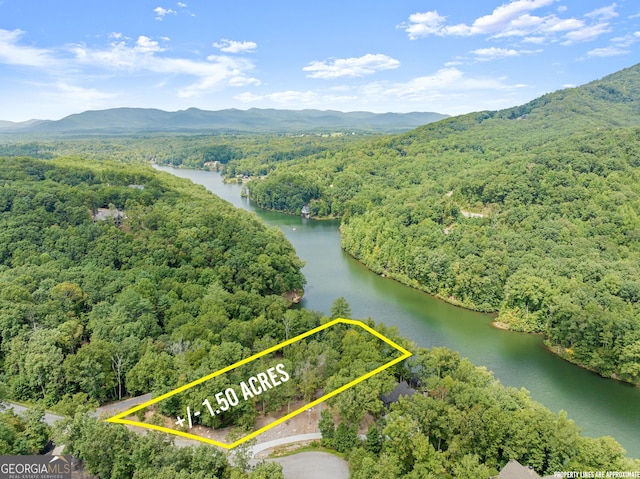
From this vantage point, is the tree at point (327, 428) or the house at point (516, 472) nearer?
the house at point (516, 472)

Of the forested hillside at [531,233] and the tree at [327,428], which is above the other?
the forested hillside at [531,233]

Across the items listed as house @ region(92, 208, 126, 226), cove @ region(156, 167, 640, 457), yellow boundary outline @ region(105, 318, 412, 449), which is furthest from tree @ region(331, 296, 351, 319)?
house @ region(92, 208, 126, 226)

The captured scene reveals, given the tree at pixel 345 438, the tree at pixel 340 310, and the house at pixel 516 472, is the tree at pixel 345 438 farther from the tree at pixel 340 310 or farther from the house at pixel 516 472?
the tree at pixel 340 310

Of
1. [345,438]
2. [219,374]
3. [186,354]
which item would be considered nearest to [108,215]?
[186,354]

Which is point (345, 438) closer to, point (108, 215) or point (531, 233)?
point (531, 233)

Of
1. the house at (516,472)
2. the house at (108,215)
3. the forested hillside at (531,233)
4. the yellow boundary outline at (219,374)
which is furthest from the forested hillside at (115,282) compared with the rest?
the house at (516,472)

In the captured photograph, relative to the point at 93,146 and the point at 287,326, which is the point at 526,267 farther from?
the point at 93,146
